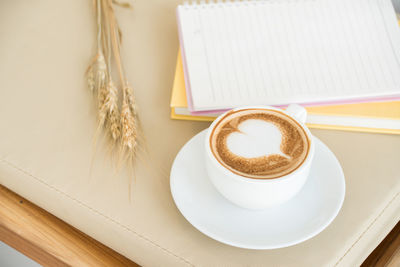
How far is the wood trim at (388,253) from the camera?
484 mm

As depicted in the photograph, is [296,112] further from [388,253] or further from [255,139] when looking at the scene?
[388,253]

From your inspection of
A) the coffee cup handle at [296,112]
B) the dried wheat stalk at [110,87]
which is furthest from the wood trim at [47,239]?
the coffee cup handle at [296,112]

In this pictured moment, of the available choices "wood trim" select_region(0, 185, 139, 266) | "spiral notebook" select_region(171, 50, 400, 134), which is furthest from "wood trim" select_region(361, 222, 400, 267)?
"wood trim" select_region(0, 185, 139, 266)

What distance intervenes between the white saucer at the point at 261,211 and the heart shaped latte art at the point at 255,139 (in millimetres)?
64

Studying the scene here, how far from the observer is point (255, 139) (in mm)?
412

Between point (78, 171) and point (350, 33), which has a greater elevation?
point (350, 33)

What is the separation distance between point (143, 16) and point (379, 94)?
0.42 meters

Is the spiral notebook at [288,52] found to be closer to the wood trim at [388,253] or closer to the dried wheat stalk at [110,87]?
the dried wheat stalk at [110,87]

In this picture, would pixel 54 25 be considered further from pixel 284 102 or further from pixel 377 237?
pixel 377 237

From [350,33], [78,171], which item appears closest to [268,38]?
[350,33]

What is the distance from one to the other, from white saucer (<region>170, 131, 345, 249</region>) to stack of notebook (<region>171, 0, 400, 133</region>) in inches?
3.3

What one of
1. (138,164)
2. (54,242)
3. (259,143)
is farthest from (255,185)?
(54,242)

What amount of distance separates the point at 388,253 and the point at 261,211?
8.4 inches

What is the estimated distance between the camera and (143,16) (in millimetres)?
674
